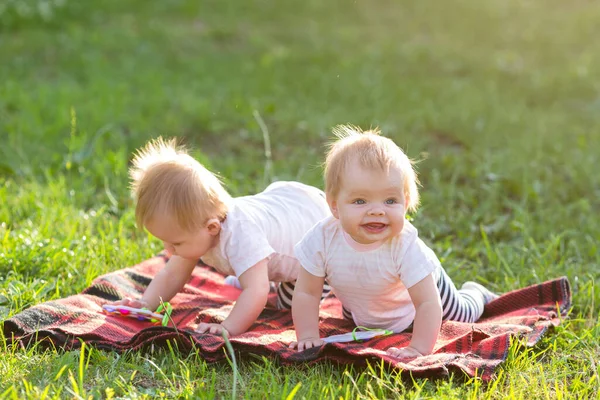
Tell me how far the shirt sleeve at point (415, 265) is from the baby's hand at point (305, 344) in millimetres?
387

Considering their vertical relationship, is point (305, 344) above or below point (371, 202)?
below

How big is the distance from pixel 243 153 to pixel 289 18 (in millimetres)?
4399

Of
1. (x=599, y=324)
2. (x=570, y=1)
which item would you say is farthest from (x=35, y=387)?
(x=570, y=1)

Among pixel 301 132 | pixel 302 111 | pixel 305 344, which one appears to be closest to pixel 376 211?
pixel 305 344

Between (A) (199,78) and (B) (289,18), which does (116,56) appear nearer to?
(A) (199,78)

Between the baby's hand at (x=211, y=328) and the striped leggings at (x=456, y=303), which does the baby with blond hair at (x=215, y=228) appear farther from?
the striped leggings at (x=456, y=303)

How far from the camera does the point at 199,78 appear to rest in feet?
24.2

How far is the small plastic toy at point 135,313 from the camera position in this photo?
3174 millimetres

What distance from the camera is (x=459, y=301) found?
10.4 feet

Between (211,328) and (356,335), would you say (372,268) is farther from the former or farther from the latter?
(211,328)

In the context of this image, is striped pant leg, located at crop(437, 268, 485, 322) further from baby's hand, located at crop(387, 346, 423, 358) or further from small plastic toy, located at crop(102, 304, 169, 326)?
small plastic toy, located at crop(102, 304, 169, 326)

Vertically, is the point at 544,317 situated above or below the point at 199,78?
below

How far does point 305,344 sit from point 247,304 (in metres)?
→ 0.32

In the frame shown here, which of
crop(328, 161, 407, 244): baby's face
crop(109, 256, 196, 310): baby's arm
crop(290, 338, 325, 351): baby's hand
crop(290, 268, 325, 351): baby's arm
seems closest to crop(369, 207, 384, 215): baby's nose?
crop(328, 161, 407, 244): baby's face
